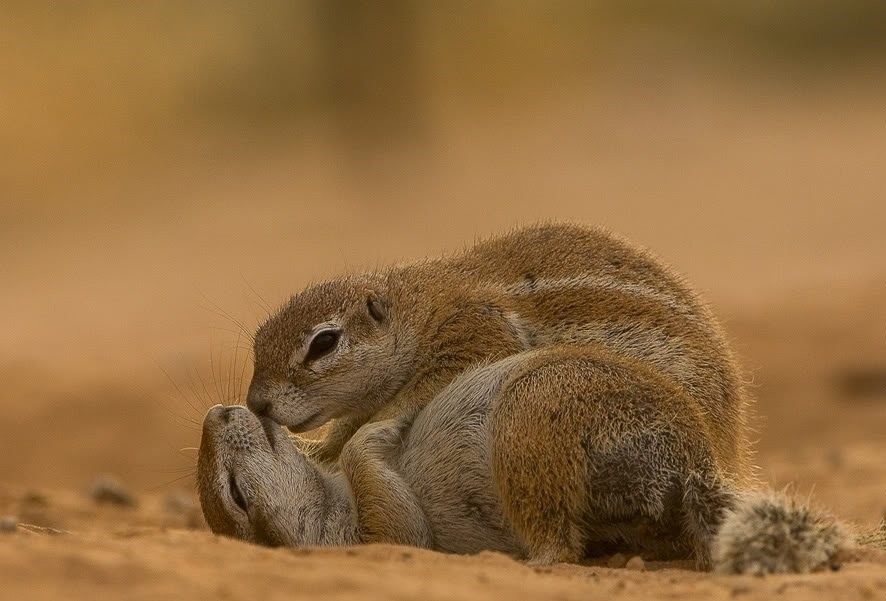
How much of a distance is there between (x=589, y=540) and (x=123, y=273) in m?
17.1

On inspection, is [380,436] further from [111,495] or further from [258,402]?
[111,495]

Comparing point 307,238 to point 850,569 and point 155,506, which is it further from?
point 850,569

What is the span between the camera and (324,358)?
21.2 feet

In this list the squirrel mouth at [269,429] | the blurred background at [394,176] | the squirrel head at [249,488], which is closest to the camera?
the squirrel head at [249,488]

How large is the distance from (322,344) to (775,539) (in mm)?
2350

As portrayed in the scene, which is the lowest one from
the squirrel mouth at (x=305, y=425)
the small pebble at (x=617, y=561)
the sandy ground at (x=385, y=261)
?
Answer: the sandy ground at (x=385, y=261)

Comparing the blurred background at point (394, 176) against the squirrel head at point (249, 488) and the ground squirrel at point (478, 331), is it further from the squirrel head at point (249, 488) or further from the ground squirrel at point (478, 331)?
the squirrel head at point (249, 488)

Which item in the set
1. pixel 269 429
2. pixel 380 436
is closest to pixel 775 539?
pixel 380 436

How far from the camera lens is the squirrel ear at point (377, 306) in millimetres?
6695

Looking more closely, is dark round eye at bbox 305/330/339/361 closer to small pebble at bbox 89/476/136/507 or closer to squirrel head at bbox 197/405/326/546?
squirrel head at bbox 197/405/326/546

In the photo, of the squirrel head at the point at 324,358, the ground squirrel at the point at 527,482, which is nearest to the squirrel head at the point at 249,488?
the ground squirrel at the point at 527,482

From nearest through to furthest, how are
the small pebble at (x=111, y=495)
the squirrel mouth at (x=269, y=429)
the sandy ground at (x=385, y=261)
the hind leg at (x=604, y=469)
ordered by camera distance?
the sandy ground at (x=385, y=261) → the hind leg at (x=604, y=469) → the squirrel mouth at (x=269, y=429) → the small pebble at (x=111, y=495)

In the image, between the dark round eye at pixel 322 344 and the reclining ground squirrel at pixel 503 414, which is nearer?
the reclining ground squirrel at pixel 503 414

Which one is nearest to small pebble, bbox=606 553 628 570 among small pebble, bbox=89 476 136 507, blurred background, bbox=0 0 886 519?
blurred background, bbox=0 0 886 519
